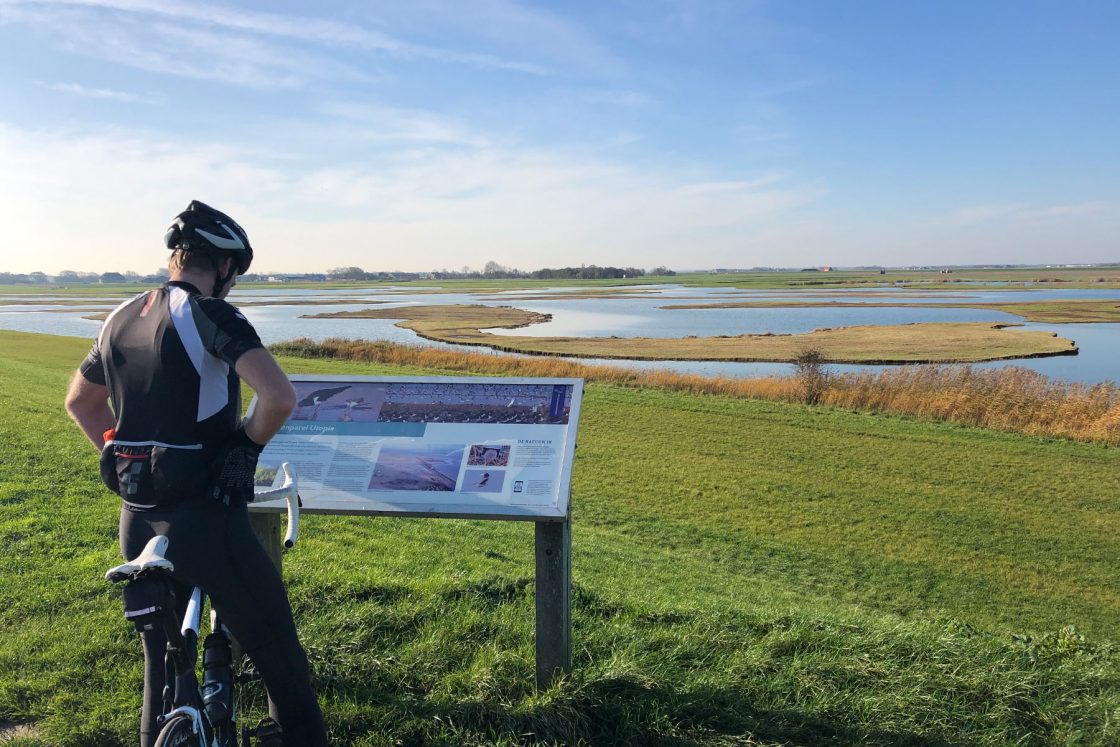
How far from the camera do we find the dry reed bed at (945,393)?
22172 mm

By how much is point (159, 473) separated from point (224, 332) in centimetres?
55

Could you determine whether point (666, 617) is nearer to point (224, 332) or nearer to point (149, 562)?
point (149, 562)

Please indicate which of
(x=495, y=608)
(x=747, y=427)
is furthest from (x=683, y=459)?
(x=495, y=608)

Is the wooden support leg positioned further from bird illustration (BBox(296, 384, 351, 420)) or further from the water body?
the water body

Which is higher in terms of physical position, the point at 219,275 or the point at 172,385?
the point at 219,275

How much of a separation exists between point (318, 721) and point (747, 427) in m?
18.7

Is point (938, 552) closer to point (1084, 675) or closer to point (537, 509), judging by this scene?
point (1084, 675)

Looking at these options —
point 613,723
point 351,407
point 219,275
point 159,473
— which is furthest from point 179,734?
point 351,407

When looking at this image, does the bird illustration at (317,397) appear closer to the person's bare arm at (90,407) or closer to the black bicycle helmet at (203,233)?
the person's bare arm at (90,407)

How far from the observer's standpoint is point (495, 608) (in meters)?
5.01

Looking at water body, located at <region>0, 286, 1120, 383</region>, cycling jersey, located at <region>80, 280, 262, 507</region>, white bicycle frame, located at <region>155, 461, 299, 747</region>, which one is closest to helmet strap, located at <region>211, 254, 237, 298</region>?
cycling jersey, located at <region>80, 280, 262, 507</region>

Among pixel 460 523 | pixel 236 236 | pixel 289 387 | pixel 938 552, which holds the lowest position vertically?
pixel 938 552

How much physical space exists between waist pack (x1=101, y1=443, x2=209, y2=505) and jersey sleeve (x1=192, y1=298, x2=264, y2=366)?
0.38m

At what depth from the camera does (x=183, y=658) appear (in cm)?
259
